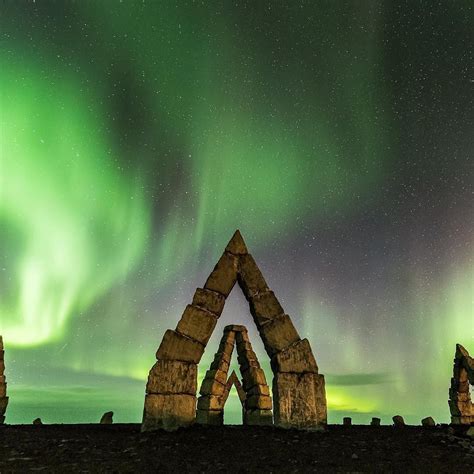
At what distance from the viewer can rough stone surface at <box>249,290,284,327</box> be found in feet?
34.6

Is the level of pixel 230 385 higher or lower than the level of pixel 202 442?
higher

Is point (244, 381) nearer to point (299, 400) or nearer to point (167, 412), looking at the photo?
point (299, 400)

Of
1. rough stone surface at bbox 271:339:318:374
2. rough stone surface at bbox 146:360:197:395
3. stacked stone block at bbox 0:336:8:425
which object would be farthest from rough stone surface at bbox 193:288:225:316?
stacked stone block at bbox 0:336:8:425

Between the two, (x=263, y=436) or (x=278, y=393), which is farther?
(x=278, y=393)

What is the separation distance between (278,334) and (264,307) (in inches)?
29.9

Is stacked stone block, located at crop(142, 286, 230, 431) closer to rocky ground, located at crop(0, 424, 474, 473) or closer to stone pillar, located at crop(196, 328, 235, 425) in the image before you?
rocky ground, located at crop(0, 424, 474, 473)

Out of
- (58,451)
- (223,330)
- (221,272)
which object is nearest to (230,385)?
(223,330)

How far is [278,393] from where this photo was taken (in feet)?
31.3

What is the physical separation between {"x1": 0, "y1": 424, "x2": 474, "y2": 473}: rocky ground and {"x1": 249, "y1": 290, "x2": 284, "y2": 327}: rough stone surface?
107 inches

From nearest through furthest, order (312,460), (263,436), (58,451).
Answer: (312,460), (58,451), (263,436)

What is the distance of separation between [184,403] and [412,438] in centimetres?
482

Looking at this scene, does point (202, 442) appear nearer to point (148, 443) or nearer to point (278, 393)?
point (148, 443)

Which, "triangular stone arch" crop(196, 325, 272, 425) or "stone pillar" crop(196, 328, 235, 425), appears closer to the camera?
"stone pillar" crop(196, 328, 235, 425)

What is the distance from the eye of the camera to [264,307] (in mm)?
10633
